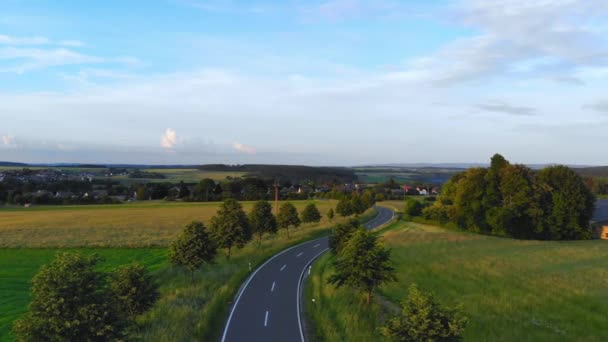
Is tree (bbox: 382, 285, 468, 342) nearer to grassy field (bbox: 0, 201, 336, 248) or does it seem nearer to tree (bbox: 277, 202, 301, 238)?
grassy field (bbox: 0, 201, 336, 248)

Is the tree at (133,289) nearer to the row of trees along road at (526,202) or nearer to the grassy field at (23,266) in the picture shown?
the grassy field at (23,266)

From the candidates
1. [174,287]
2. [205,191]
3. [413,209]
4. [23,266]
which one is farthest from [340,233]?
[205,191]

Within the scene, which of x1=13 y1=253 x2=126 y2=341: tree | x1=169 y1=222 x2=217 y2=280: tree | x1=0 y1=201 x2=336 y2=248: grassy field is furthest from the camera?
x1=0 y1=201 x2=336 y2=248: grassy field

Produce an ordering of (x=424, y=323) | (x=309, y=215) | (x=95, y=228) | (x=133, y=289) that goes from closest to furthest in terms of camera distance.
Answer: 1. (x=424, y=323)
2. (x=133, y=289)
3. (x=95, y=228)
4. (x=309, y=215)

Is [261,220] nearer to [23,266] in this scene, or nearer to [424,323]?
[23,266]

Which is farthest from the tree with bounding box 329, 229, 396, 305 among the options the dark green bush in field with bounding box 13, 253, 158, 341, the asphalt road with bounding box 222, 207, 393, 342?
the dark green bush in field with bounding box 13, 253, 158, 341

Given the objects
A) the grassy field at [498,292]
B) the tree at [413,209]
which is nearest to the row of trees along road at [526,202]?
the grassy field at [498,292]
